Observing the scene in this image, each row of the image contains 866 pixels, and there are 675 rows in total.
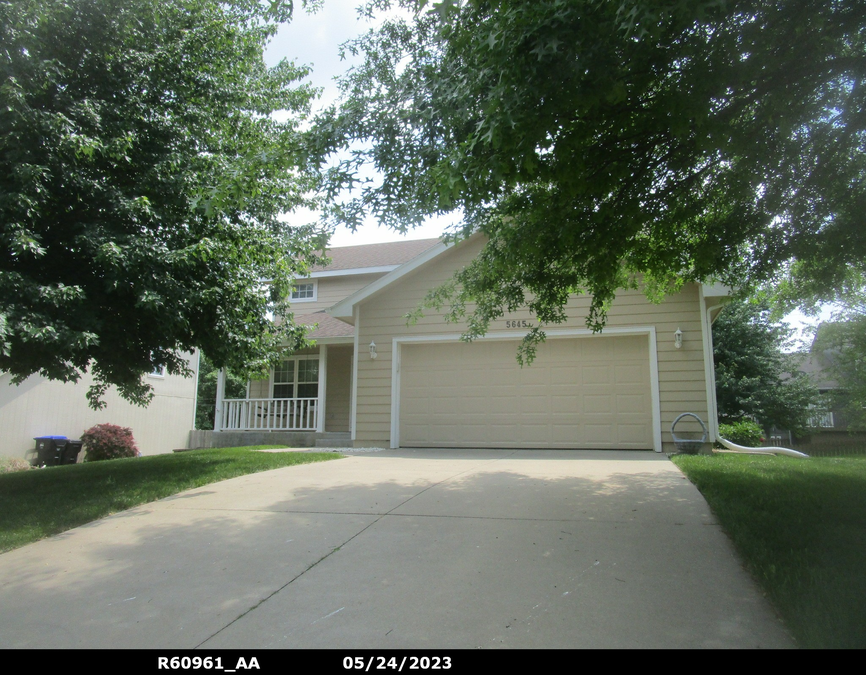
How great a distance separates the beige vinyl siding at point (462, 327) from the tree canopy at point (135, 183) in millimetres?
4282

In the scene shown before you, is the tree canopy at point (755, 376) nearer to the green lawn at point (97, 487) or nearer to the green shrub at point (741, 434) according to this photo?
→ the green shrub at point (741, 434)

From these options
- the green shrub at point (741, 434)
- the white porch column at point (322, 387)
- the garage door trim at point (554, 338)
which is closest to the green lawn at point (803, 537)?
the garage door trim at point (554, 338)

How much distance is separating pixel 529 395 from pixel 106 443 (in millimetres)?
10889

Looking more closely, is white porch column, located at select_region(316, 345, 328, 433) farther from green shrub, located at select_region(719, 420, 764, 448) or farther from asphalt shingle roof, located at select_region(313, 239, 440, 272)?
green shrub, located at select_region(719, 420, 764, 448)

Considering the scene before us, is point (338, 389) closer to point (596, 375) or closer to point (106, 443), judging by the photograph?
point (106, 443)

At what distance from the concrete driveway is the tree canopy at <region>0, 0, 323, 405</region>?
2.33 meters

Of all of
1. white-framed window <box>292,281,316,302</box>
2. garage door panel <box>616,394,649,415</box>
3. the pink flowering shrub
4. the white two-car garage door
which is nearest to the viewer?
garage door panel <box>616,394,649,415</box>

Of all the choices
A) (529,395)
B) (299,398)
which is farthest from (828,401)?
(299,398)

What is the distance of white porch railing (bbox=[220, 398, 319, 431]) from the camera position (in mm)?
15172

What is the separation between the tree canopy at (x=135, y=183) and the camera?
603cm

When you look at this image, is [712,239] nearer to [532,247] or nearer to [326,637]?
[532,247]

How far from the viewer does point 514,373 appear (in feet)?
39.5

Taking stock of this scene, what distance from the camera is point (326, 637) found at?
3090 mm

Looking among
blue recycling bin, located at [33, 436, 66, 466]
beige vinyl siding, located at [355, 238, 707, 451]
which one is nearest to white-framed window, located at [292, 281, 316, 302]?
beige vinyl siding, located at [355, 238, 707, 451]
